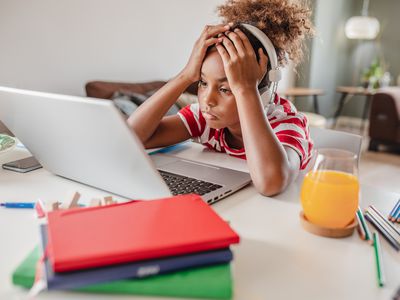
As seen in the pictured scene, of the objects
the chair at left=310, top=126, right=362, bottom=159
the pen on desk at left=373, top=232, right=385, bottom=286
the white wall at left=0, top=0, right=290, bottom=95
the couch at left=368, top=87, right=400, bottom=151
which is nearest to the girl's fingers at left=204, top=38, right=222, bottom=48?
the chair at left=310, top=126, right=362, bottom=159

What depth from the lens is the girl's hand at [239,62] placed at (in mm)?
897

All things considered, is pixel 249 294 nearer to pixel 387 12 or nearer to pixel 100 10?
pixel 100 10

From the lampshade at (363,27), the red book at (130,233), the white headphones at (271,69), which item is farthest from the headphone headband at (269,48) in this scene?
the lampshade at (363,27)

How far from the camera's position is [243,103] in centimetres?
87

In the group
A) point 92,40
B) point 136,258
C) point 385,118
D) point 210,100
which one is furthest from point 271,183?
point 385,118

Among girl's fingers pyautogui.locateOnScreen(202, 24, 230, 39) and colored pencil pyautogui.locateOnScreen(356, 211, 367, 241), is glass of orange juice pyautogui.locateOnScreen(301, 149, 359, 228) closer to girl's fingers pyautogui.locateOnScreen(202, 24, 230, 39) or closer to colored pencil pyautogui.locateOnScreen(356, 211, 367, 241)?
colored pencil pyautogui.locateOnScreen(356, 211, 367, 241)

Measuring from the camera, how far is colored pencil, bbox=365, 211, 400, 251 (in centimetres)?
59

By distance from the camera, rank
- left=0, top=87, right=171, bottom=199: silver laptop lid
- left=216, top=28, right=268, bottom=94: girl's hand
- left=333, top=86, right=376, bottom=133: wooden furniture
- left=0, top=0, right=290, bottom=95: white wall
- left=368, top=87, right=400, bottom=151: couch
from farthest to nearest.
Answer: left=333, top=86, right=376, bottom=133: wooden furniture, left=368, top=87, right=400, bottom=151: couch, left=0, top=0, right=290, bottom=95: white wall, left=216, top=28, right=268, bottom=94: girl's hand, left=0, top=87, right=171, bottom=199: silver laptop lid

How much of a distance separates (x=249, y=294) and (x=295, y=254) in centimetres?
13

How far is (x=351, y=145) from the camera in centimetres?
116

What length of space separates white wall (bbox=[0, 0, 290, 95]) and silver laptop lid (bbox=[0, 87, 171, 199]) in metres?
1.43

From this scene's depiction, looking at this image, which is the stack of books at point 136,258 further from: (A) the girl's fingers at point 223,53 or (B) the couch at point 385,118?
(B) the couch at point 385,118

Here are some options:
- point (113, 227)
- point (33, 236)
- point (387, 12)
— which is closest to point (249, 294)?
point (113, 227)

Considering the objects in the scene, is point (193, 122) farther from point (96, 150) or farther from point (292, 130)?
point (96, 150)
